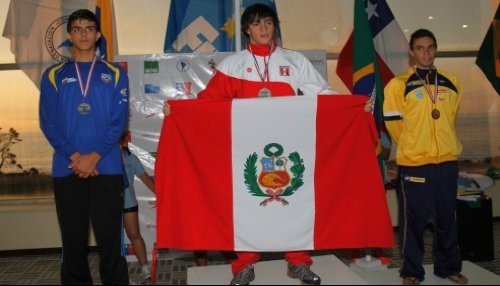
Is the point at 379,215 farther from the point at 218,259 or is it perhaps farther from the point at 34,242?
the point at 34,242

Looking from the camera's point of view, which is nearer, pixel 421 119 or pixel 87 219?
pixel 87 219

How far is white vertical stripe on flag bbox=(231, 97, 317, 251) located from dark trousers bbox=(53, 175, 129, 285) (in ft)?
2.17

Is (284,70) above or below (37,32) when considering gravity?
below

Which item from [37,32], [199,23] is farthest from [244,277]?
[37,32]

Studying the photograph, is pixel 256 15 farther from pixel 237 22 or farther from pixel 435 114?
pixel 237 22

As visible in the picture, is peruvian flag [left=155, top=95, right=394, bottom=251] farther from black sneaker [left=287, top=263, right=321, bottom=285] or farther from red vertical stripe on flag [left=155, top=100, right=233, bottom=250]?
black sneaker [left=287, top=263, right=321, bottom=285]

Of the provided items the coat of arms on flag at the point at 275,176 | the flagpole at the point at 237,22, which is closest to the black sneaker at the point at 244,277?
the coat of arms on flag at the point at 275,176

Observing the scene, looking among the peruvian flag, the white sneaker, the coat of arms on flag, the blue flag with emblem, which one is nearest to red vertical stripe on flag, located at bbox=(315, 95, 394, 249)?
the peruvian flag

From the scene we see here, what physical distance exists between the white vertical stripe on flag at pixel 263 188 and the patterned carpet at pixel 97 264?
3.32 ft

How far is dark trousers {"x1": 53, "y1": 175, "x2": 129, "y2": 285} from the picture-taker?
2.61 m

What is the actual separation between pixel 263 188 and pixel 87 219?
0.99 metres

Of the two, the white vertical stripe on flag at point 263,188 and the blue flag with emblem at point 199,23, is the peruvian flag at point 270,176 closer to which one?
the white vertical stripe on flag at point 263,188

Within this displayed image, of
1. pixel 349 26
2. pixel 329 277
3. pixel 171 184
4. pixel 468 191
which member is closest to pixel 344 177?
pixel 329 277

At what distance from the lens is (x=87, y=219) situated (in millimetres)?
2668
